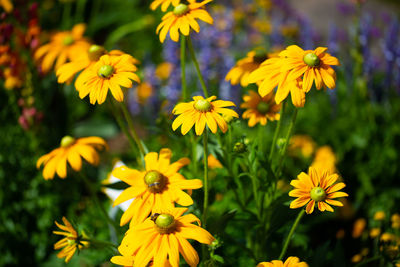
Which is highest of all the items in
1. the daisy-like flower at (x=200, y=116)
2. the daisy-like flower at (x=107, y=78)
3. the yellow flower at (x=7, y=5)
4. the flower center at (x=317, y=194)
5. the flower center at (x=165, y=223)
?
the yellow flower at (x=7, y=5)

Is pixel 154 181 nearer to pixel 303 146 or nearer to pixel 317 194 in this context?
pixel 317 194

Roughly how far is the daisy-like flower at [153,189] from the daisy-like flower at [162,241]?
0.28ft

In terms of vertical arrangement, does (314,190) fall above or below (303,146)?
above

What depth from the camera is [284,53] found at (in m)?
1.12

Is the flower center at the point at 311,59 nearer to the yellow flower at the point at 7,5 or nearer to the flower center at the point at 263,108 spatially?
the flower center at the point at 263,108

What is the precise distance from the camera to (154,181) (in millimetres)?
1102

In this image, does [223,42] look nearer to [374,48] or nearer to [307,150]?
[307,150]

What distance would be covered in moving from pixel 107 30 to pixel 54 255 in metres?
3.68

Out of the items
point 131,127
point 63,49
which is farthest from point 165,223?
point 63,49

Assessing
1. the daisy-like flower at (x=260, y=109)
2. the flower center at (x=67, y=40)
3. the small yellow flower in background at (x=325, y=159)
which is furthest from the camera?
the small yellow flower in background at (x=325, y=159)

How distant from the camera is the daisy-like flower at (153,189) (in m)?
1.07

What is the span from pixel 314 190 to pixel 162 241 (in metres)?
0.42

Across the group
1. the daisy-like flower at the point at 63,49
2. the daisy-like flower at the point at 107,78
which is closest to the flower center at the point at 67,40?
the daisy-like flower at the point at 63,49

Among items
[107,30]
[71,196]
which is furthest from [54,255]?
[107,30]
